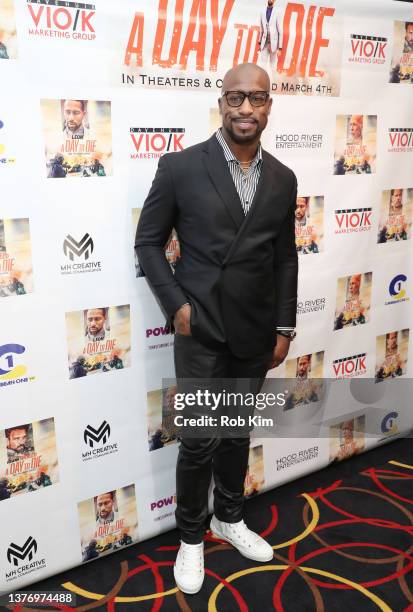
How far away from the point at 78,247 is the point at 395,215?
1.79m

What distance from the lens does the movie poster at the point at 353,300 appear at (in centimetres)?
291

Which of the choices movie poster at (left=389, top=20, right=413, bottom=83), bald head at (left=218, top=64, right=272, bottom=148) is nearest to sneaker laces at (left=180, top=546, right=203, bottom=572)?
bald head at (left=218, top=64, right=272, bottom=148)

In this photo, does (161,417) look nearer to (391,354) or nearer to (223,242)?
(223,242)

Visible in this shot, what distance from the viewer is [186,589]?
7.24ft

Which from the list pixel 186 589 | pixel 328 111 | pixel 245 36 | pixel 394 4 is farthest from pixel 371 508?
pixel 394 4

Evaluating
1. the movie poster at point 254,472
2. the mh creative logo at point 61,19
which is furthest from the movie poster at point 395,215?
the mh creative logo at point 61,19

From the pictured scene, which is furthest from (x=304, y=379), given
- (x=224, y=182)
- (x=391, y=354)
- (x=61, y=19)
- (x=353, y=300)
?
(x=61, y=19)

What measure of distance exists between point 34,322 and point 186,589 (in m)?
1.23

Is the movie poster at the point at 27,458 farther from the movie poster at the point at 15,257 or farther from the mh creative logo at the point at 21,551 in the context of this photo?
the movie poster at the point at 15,257

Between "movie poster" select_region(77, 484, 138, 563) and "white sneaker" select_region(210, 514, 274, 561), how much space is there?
1.34 feet

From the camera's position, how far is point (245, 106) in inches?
74.4

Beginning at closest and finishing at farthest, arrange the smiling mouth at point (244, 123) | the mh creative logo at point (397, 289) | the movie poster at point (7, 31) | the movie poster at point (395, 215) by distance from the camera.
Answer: the movie poster at point (7, 31), the smiling mouth at point (244, 123), the movie poster at point (395, 215), the mh creative logo at point (397, 289)

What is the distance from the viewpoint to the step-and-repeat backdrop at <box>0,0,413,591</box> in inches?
77.9

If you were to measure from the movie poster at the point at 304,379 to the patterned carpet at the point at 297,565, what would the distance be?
48 centimetres
